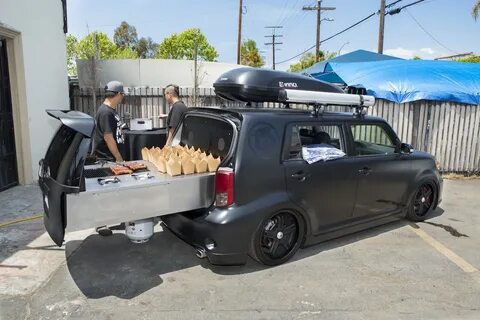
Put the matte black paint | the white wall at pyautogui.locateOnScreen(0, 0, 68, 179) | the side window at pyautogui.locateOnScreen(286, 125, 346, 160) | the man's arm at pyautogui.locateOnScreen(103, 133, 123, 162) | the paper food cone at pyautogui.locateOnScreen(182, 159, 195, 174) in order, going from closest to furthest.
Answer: the matte black paint → the paper food cone at pyautogui.locateOnScreen(182, 159, 195, 174) → the side window at pyautogui.locateOnScreen(286, 125, 346, 160) → the man's arm at pyautogui.locateOnScreen(103, 133, 123, 162) → the white wall at pyautogui.locateOnScreen(0, 0, 68, 179)

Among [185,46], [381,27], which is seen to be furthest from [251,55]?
[381,27]

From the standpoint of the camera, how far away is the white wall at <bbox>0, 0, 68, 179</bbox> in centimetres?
678

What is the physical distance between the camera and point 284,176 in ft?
13.2

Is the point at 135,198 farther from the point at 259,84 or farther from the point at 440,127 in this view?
the point at 440,127

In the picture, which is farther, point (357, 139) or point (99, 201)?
point (357, 139)

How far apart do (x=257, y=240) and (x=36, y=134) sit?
17.6 ft

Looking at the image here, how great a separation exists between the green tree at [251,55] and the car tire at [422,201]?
143ft

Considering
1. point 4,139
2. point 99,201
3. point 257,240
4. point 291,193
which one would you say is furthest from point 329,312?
point 4,139

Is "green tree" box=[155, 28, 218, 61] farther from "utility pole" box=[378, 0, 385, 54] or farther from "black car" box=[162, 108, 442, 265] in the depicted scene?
"black car" box=[162, 108, 442, 265]

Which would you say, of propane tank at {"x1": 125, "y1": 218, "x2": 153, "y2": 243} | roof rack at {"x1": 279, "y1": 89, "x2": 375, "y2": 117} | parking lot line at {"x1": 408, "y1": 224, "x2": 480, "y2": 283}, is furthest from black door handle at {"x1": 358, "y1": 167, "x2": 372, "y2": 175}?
propane tank at {"x1": 125, "y1": 218, "x2": 153, "y2": 243}

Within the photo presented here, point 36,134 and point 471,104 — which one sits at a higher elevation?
point 471,104

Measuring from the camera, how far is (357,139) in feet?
15.9

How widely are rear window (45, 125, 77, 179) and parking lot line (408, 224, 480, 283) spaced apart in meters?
4.29

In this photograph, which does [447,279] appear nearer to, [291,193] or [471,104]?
[291,193]
